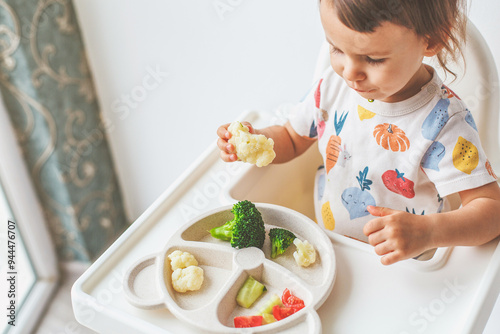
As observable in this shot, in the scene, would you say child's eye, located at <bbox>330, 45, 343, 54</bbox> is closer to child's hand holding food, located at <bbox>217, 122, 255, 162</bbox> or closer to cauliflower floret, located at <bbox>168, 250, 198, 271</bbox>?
child's hand holding food, located at <bbox>217, 122, 255, 162</bbox>

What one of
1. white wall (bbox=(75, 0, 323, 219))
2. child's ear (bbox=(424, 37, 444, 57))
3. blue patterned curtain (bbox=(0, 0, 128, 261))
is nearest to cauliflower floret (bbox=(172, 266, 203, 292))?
child's ear (bbox=(424, 37, 444, 57))

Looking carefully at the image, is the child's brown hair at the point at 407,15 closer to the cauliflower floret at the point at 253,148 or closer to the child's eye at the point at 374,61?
the child's eye at the point at 374,61

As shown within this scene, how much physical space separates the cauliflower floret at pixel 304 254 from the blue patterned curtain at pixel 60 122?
951 millimetres

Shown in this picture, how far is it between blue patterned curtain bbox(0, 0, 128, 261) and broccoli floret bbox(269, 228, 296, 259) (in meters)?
0.91

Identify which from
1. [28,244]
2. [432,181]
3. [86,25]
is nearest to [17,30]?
[86,25]

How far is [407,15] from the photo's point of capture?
2.17 ft

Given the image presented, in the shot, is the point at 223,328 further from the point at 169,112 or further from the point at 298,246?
the point at 169,112

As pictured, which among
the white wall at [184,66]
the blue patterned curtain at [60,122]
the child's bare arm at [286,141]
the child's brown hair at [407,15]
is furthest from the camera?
the blue patterned curtain at [60,122]

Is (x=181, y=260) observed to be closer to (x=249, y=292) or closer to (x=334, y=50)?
(x=249, y=292)

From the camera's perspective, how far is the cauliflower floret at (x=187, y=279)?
2.28 feet

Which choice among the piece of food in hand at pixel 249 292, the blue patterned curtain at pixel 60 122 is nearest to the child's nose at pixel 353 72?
the piece of food in hand at pixel 249 292

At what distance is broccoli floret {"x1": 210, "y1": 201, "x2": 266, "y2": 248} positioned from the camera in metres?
0.73

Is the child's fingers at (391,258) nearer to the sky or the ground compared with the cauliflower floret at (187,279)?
nearer to the sky

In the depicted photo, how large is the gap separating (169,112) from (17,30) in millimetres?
448
